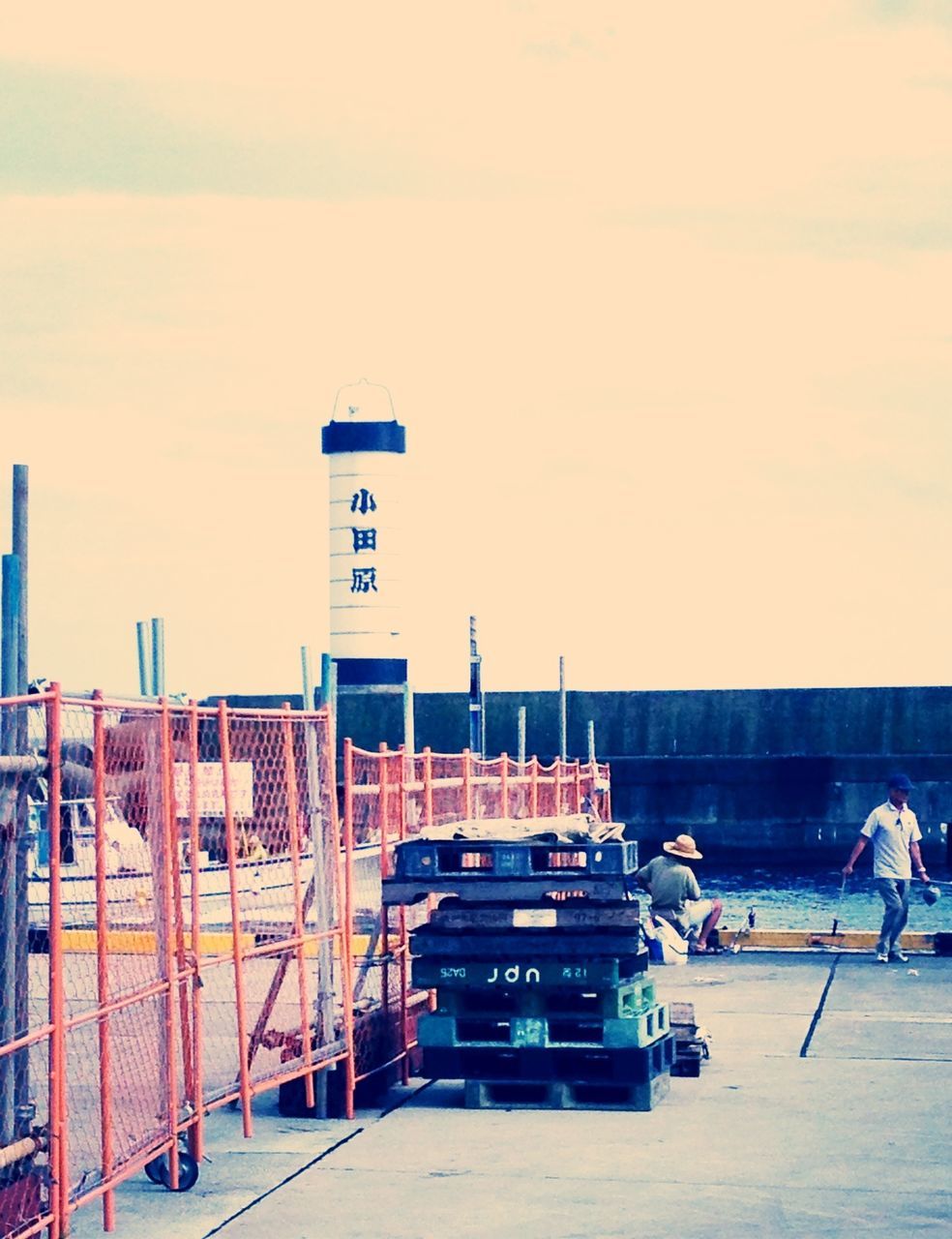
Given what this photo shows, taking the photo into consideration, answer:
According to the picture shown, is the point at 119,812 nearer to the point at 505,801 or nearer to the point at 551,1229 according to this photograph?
the point at 551,1229

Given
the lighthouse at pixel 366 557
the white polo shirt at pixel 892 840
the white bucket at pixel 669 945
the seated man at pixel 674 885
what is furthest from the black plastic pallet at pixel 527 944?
the lighthouse at pixel 366 557

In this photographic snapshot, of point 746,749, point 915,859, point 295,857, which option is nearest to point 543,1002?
point 295,857

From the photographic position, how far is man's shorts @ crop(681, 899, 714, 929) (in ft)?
60.2

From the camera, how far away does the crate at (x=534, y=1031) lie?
11.0 metres

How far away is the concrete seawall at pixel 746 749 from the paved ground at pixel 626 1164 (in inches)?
1729

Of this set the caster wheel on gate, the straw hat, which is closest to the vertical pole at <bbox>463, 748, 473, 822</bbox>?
the straw hat

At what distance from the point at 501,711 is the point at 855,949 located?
3810cm

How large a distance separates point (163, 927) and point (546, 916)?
294cm

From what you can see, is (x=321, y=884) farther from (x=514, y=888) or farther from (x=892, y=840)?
(x=892, y=840)

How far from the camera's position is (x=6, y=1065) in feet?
26.1

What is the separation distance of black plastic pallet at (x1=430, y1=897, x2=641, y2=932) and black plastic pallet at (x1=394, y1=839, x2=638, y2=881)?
0.17m

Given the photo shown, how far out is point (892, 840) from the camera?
1867 centimetres

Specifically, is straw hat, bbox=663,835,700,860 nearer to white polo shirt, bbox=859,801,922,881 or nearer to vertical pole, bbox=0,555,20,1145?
white polo shirt, bbox=859,801,922,881

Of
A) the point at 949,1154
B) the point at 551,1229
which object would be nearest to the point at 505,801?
the point at 949,1154
